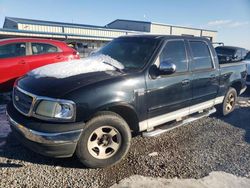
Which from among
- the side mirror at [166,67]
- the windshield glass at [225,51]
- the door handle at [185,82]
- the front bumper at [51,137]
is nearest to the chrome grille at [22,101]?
the front bumper at [51,137]

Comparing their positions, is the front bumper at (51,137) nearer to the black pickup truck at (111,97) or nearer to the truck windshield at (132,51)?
the black pickup truck at (111,97)

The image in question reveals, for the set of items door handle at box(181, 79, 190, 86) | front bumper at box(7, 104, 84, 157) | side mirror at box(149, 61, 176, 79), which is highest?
side mirror at box(149, 61, 176, 79)

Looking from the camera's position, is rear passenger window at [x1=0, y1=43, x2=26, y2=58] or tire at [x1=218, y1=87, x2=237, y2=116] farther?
rear passenger window at [x1=0, y1=43, x2=26, y2=58]

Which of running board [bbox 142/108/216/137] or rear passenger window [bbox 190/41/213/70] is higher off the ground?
rear passenger window [bbox 190/41/213/70]

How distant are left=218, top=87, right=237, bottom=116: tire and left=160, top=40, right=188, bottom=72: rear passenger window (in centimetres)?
202

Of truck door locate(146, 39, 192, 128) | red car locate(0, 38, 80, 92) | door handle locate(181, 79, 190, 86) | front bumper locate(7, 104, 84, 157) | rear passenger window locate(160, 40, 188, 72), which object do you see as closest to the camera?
front bumper locate(7, 104, 84, 157)

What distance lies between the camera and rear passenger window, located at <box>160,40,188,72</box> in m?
4.17

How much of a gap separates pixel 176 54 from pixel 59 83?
2169 millimetres

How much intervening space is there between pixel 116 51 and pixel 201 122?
2622 mm

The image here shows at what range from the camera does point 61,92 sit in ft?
10.1

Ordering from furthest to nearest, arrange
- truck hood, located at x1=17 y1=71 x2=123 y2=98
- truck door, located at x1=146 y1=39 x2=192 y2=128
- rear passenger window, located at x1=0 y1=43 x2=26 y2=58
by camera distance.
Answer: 1. rear passenger window, located at x1=0 y1=43 x2=26 y2=58
2. truck door, located at x1=146 y1=39 x2=192 y2=128
3. truck hood, located at x1=17 y1=71 x2=123 y2=98

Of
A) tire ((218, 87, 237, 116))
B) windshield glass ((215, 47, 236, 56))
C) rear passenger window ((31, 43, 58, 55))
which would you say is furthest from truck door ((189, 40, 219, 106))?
windshield glass ((215, 47, 236, 56))

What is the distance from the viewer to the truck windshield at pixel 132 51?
4.00 m

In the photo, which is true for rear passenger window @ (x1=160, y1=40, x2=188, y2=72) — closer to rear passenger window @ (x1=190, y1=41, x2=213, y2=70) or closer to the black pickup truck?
the black pickup truck
